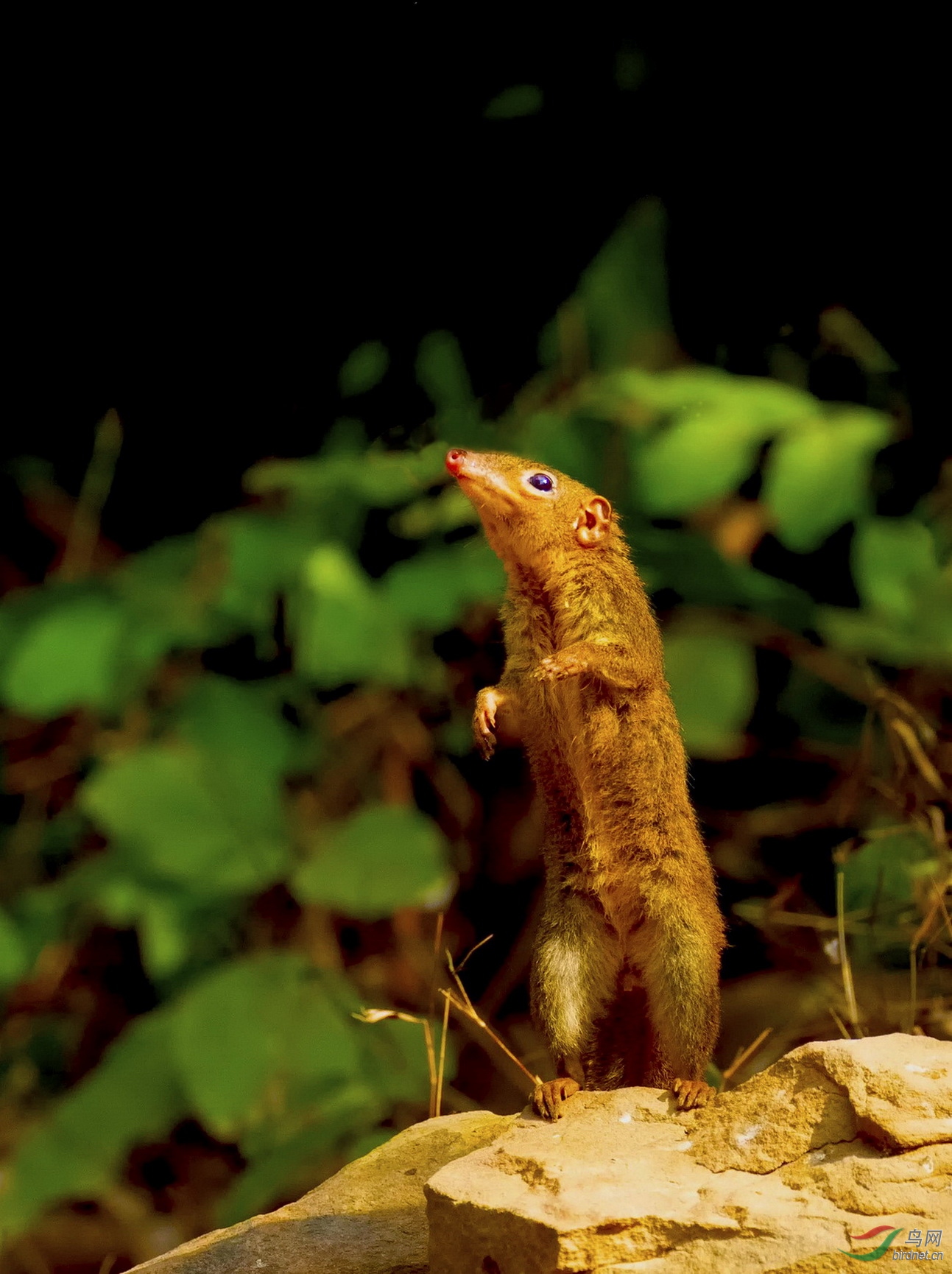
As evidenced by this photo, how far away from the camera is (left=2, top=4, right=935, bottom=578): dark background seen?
158 inches

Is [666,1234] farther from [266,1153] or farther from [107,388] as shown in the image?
[107,388]

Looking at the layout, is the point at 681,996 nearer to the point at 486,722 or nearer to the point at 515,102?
the point at 486,722

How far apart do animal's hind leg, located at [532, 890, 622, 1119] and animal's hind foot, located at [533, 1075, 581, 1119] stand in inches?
2.3

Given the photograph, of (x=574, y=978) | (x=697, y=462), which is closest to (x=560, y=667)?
(x=574, y=978)

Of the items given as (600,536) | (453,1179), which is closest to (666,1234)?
(453,1179)

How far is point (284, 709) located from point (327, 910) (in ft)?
2.04

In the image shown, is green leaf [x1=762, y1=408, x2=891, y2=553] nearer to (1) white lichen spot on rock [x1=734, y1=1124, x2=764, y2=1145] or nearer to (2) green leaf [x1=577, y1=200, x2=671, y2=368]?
(2) green leaf [x1=577, y1=200, x2=671, y2=368]

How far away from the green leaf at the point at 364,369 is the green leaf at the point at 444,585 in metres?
0.68

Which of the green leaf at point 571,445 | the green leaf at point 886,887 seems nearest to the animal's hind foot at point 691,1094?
the green leaf at point 886,887

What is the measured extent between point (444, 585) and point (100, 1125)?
5.68 feet

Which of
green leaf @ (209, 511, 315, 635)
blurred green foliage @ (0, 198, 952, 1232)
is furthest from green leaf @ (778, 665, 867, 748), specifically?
green leaf @ (209, 511, 315, 635)

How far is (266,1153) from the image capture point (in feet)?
11.5

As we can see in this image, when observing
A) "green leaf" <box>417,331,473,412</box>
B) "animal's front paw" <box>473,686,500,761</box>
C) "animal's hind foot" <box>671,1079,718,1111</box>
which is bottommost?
"animal's hind foot" <box>671,1079,718,1111</box>

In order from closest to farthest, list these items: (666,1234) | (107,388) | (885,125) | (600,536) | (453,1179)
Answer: (666,1234)
(453,1179)
(600,536)
(885,125)
(107,388)
